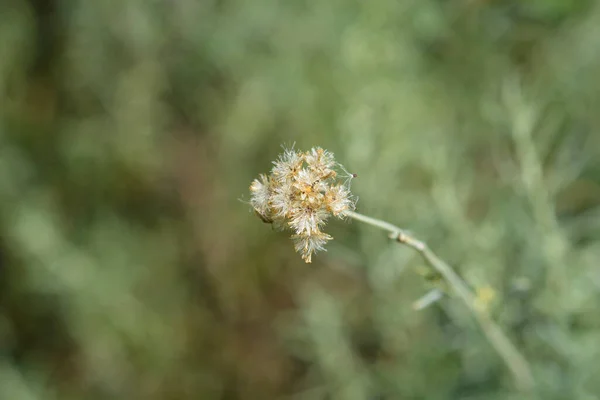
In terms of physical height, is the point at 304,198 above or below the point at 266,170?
below

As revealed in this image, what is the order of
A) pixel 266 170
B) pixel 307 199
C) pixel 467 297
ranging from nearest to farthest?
pixel 307 199 → pixel 467 297 → pixel 266 170

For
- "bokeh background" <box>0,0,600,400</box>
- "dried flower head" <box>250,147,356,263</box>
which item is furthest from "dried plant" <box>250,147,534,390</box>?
"bokeh background" <box>0,0,600,400</box>

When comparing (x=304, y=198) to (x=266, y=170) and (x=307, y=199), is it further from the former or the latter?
(x=266, y=170)

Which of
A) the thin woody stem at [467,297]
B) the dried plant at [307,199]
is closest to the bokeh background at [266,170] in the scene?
the thin woody stem at [467,297]

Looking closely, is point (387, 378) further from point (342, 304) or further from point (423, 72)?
point (423, 72)

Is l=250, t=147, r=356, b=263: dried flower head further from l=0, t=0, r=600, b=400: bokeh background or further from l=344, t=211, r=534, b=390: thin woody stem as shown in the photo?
l=0, t=0, r=600, b=400: bokeh background

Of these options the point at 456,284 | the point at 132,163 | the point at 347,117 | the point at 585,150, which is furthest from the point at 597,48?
the point at 132,163

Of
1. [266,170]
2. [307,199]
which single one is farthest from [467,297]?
[266,170]
